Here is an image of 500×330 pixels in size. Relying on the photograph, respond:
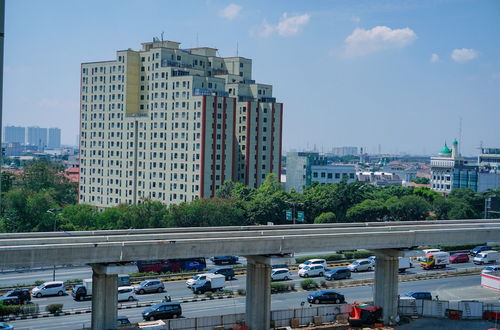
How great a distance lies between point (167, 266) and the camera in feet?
128

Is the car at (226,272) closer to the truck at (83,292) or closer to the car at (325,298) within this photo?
the car at (325,298)

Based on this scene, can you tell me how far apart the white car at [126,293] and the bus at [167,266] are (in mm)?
5852

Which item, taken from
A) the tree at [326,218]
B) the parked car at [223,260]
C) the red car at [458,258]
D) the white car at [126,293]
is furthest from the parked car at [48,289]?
the red car at [458,258]

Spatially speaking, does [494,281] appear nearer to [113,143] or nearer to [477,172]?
[113,143]

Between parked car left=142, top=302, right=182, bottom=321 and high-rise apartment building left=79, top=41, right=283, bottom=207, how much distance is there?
36538 millimetres

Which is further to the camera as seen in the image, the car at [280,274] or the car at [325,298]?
the car at [280,274]

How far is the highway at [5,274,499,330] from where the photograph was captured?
2789cm

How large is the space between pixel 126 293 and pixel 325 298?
10073mm

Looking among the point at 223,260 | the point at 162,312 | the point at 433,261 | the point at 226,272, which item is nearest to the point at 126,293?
the point at 162,312

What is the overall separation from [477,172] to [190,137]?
65.2m

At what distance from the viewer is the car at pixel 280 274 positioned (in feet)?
124

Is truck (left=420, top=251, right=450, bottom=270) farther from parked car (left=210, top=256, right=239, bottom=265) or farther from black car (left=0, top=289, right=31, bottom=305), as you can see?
black car (left=0, top=289, right=31, bottom=305)

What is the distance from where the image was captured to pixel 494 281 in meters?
38.0

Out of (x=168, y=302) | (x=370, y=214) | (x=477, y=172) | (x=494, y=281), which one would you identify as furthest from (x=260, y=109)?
(x=477, y=172)
